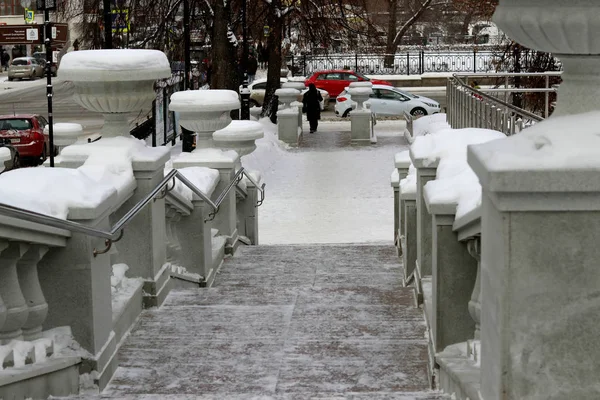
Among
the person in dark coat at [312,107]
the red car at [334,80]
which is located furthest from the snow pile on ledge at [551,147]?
the red car at [334,80]

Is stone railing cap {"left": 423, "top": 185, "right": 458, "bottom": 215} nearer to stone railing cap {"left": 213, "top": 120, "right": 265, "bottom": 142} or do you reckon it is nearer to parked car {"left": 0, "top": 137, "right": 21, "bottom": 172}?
stone railing cap {"left": 213, "top": 120, "right": 265, "bottom": 142}

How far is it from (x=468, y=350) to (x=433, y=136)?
2.32 m

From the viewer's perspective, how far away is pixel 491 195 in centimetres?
375

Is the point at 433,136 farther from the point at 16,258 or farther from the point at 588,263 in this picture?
the point at 588,263

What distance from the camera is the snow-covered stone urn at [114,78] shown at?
759 cm

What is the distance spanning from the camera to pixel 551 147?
12.1ft

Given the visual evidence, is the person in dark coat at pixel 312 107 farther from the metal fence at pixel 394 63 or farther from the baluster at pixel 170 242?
the baluster at pixel 170 242

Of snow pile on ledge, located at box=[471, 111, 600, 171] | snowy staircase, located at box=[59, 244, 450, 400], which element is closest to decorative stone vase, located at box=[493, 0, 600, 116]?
snow pile on ledge, located at box=[471, 111, 600, 171]

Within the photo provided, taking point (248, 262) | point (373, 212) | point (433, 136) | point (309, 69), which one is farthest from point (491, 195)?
point (309, 69)

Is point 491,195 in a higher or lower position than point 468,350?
higher

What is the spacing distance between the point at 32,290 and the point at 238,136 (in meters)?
7.90

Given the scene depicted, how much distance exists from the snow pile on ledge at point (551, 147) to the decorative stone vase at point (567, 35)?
69 mm

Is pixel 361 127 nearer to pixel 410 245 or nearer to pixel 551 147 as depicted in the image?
pixel 410 245

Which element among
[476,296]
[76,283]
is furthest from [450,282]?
[76,283]
